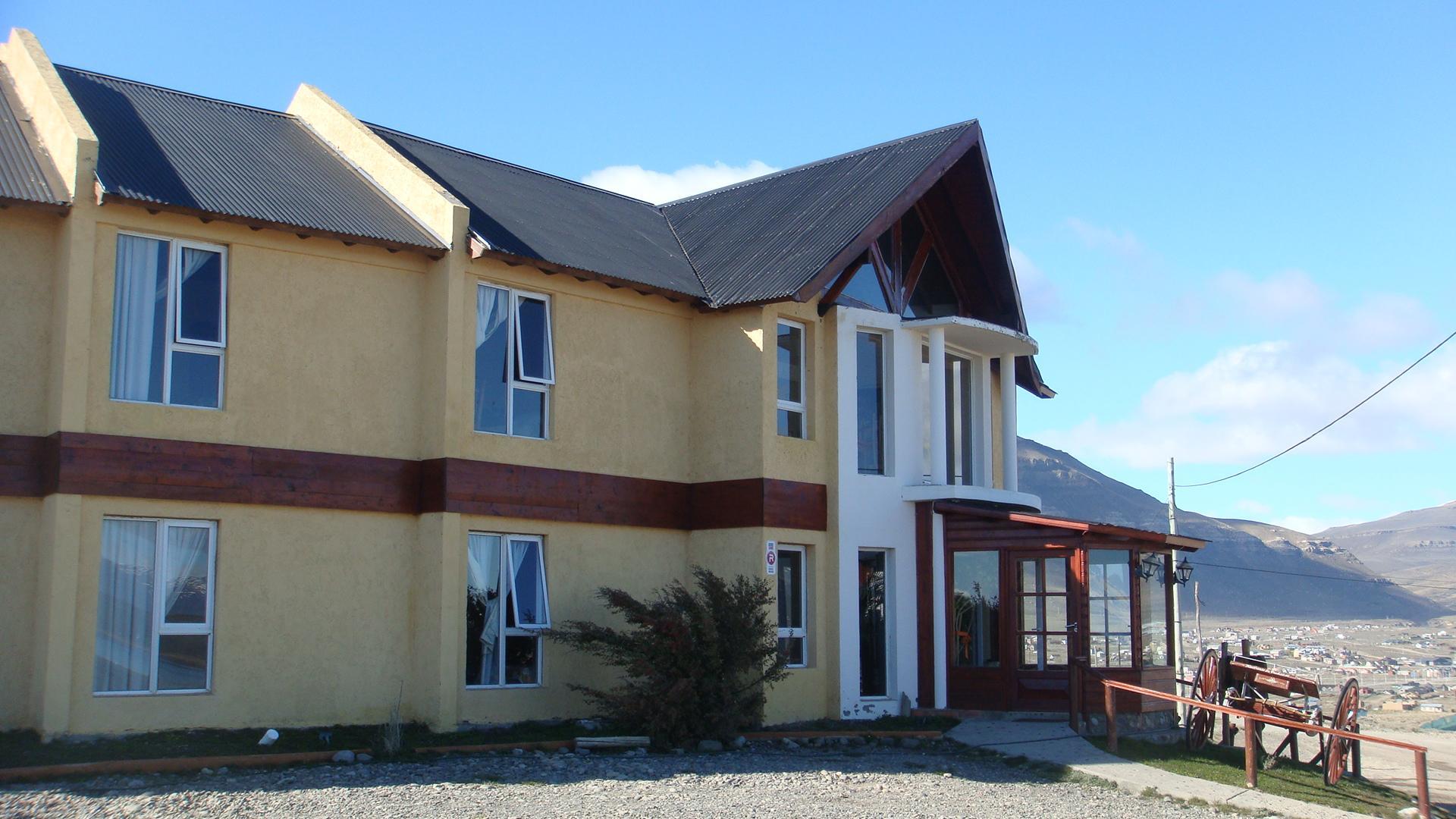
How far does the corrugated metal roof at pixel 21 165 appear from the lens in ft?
46.5

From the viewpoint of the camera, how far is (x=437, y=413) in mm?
16578

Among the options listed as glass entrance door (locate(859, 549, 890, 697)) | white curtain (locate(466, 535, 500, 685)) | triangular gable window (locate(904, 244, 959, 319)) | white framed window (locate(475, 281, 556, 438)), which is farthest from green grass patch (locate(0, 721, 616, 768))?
triangular gable window (locate(904, 244, 959, 319))

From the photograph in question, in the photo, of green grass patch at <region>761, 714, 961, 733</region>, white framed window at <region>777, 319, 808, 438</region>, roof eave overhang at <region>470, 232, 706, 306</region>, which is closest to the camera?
roof eave overhang at <region>470, 232, 706, 306</region>

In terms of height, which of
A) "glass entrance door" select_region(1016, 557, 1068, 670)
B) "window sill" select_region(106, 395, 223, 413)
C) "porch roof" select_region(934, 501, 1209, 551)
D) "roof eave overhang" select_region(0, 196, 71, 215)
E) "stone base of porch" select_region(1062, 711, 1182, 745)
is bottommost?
"stone base of porch" select_region(1062, 711, 1182, 745)

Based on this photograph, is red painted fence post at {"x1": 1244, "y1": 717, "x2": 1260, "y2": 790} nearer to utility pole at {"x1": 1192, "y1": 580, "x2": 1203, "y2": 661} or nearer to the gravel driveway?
the gravel driveway

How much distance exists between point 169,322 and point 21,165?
225cm

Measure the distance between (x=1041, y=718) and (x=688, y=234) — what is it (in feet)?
30.5

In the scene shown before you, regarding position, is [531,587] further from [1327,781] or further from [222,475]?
[1327,781]

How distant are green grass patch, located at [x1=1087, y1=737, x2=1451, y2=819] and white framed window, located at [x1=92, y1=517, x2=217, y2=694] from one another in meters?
10.5

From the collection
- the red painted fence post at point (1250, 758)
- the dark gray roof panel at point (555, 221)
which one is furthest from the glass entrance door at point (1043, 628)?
the dark gray roof panel at point (555, 221)

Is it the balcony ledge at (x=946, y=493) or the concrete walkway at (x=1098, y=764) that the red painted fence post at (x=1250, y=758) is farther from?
the balcony ledge at (x=946, y=493)

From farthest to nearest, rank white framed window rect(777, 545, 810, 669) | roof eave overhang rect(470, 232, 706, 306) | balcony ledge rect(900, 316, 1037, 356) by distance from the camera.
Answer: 1. balcony ledge rect(900, 316, 1037, 356)
2. white framed window rect(777, 545, 810, 669)
3. roof eave overhang rect(470, 232, 706, 306)

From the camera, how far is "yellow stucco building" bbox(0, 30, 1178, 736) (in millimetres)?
14430

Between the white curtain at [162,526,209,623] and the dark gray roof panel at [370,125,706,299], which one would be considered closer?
the white curtain at [162,526,209,623]
